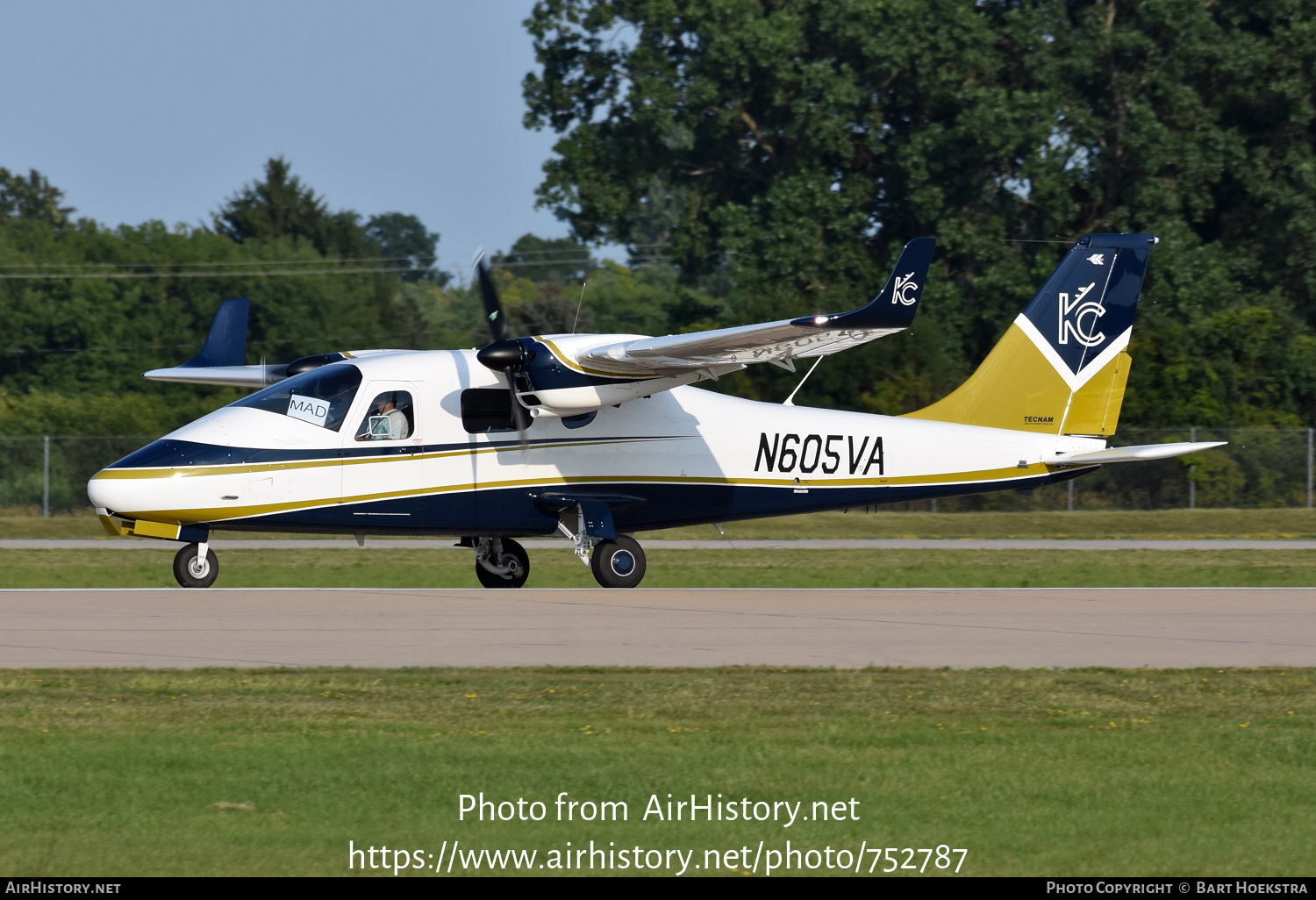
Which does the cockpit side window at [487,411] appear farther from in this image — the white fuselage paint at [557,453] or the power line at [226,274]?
the power line at [226,274]

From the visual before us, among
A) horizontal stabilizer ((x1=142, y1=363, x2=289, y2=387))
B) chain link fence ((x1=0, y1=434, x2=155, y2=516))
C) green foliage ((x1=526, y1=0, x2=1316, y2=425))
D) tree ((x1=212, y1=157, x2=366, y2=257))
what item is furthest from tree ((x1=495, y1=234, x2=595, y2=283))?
horizontal stabilizer ((x1=142, y1=363, x2=289, y2=387))

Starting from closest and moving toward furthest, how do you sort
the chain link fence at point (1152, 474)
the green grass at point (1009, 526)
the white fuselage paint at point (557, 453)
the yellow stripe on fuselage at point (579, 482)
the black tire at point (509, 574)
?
the yellow stripe on fuselage at point (579, 482) → the white fuselage paint at point (557, 453) → the black tire at point (509, 574) → the green grass at point (1009, 526) → the chain link fence at point (1152, 474)

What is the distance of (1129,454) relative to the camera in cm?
1961

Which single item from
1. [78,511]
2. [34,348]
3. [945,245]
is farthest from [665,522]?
[34,348]

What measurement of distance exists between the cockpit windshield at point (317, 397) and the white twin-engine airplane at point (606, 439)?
0.9 inches

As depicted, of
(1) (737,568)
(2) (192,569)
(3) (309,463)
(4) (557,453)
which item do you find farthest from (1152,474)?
(2) (192,569)

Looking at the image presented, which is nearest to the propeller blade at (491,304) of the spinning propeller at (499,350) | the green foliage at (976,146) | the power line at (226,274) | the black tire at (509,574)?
the spinning propeller at (499,350)

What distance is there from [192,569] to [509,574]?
14.2ft

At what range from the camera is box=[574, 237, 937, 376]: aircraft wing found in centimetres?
1664

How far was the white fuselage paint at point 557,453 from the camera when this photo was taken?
720 inches

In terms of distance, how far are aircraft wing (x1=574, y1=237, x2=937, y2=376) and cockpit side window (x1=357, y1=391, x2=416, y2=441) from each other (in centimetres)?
229

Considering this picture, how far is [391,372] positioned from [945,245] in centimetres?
3369

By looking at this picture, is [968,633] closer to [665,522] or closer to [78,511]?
[665,522]

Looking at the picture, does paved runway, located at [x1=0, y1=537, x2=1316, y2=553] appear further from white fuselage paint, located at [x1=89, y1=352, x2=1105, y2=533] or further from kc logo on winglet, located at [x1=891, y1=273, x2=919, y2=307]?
kc logo on winglet, located at [x1=891, y1=273, x2=919, y2=307]
